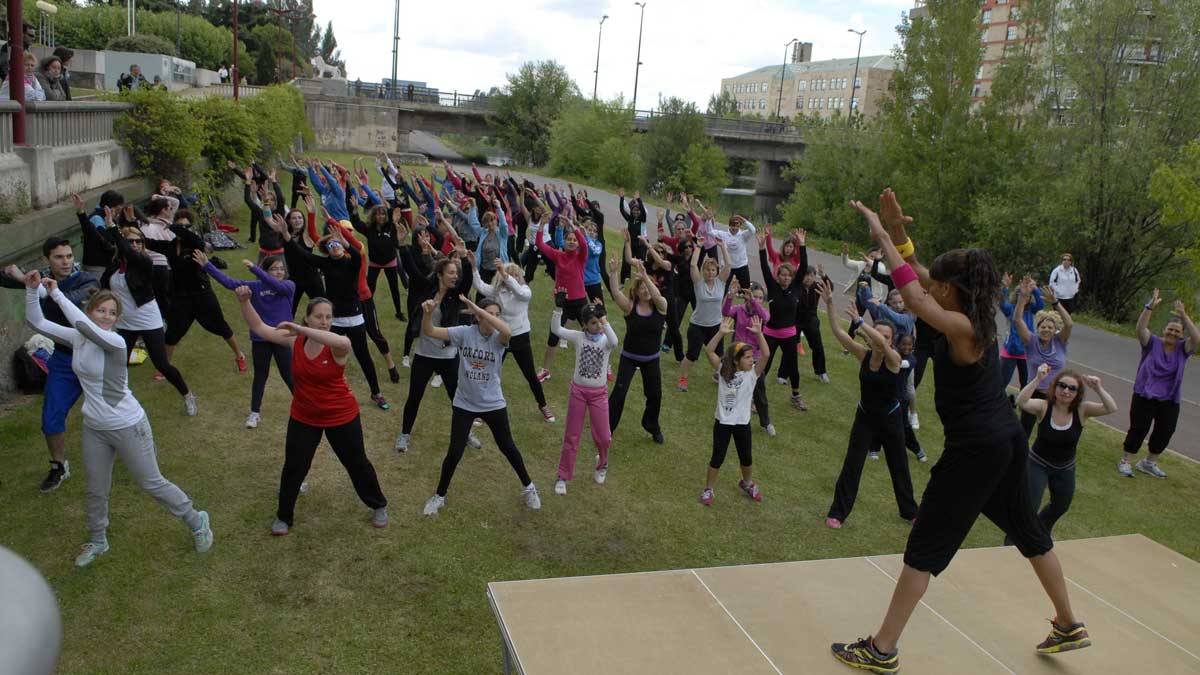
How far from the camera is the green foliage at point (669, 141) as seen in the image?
4791 centimetres

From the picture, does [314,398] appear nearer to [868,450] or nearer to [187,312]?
[187,312]

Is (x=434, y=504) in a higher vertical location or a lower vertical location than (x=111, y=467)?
lower

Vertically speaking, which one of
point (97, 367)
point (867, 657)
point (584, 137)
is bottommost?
point (867, 657)

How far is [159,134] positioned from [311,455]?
1019cm

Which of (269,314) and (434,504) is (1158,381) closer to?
(434,504)

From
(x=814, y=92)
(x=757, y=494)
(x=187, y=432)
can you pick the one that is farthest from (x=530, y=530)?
(x=814, y=92)

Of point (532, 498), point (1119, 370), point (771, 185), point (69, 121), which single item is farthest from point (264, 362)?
point (771, 185)

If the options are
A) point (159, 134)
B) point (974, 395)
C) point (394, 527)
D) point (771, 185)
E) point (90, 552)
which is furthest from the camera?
point (771, 185)

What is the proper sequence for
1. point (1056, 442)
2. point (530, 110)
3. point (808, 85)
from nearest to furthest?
point (1056, 442) → point (530, 110) → point (808, 85)

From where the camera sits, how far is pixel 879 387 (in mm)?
6652

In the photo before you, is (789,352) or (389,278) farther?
(389,278)

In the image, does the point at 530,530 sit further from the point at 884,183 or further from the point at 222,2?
the point at 222,2

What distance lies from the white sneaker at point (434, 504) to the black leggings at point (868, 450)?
3356 mm

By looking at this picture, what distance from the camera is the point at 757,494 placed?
7.58 m
